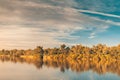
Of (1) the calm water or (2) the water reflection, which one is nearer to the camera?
(1) the calm water

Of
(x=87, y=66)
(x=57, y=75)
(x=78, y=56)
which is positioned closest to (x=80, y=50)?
(x=78, y=56)

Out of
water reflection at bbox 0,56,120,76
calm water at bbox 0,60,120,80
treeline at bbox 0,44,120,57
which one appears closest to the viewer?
calm water at bbox 0,60,120,80

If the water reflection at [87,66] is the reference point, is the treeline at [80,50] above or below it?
above

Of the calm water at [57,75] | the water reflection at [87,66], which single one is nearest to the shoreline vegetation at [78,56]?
the water reflection at [87,66]


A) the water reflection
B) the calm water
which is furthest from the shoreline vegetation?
the calm water

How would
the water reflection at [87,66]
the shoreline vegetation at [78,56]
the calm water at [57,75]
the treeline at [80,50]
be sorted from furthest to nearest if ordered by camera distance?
1. the treeline at [80,50]
2. the shoreline vegetation at [78,56]
3. the water reflection at [87,66]
4. the calm water at [57,75]

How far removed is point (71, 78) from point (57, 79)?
191 cm

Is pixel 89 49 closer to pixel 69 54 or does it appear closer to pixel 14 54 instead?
pixel 69 54

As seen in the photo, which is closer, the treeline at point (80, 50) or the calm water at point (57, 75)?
the calm water at point (57, 75)

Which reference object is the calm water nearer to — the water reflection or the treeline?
the water reflection

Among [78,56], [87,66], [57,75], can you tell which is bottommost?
[57,75]

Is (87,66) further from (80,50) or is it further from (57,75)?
(80,50)

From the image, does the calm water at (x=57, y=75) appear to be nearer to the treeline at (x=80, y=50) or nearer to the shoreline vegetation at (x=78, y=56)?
the shoreline vegetation at (x=78, y=56)

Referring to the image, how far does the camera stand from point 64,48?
97.6 meters
